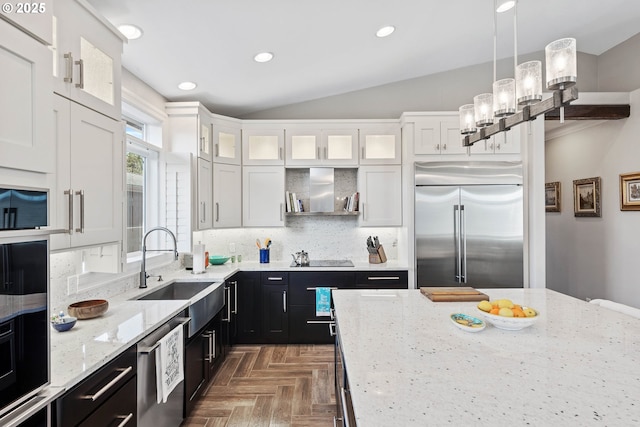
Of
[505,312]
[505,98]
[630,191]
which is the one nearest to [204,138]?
[505,98]

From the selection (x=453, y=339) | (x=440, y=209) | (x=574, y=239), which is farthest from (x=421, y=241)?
(x=574, y=239)

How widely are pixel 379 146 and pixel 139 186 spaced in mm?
2687

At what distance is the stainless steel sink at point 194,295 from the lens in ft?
7.69

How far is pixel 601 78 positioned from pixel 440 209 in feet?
9.24

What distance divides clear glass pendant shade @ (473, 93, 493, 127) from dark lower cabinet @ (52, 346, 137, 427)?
8.10ft

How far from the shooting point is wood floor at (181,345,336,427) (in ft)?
7.69

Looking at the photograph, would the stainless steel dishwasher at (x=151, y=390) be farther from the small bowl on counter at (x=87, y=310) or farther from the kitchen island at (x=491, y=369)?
the kitchen island at (x=491, y=369)

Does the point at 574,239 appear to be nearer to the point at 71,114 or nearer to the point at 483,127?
the point at 483,127

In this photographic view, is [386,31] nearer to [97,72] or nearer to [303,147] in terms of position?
[303,147]

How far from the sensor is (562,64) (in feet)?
5.00

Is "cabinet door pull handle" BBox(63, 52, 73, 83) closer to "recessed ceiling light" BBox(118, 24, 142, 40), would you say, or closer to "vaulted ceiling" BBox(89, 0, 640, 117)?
"vaulted ceiling" BBox(89, 0, 640, 117)

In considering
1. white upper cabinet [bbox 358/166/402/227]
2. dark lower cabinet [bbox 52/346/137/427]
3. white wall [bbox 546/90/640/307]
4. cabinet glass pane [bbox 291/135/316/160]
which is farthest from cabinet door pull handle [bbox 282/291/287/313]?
white wall [bbox 546/90/640/307]

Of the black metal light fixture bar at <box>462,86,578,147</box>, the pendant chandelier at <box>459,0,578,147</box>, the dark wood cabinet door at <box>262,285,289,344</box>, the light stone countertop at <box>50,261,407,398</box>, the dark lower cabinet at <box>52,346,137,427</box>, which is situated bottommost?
the dark wood cabinet door at <box>262,285,289,344</box>

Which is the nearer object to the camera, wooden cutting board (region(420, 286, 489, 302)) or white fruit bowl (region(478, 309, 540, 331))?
white fruit bowl (region(478, 309, 540, 331))
